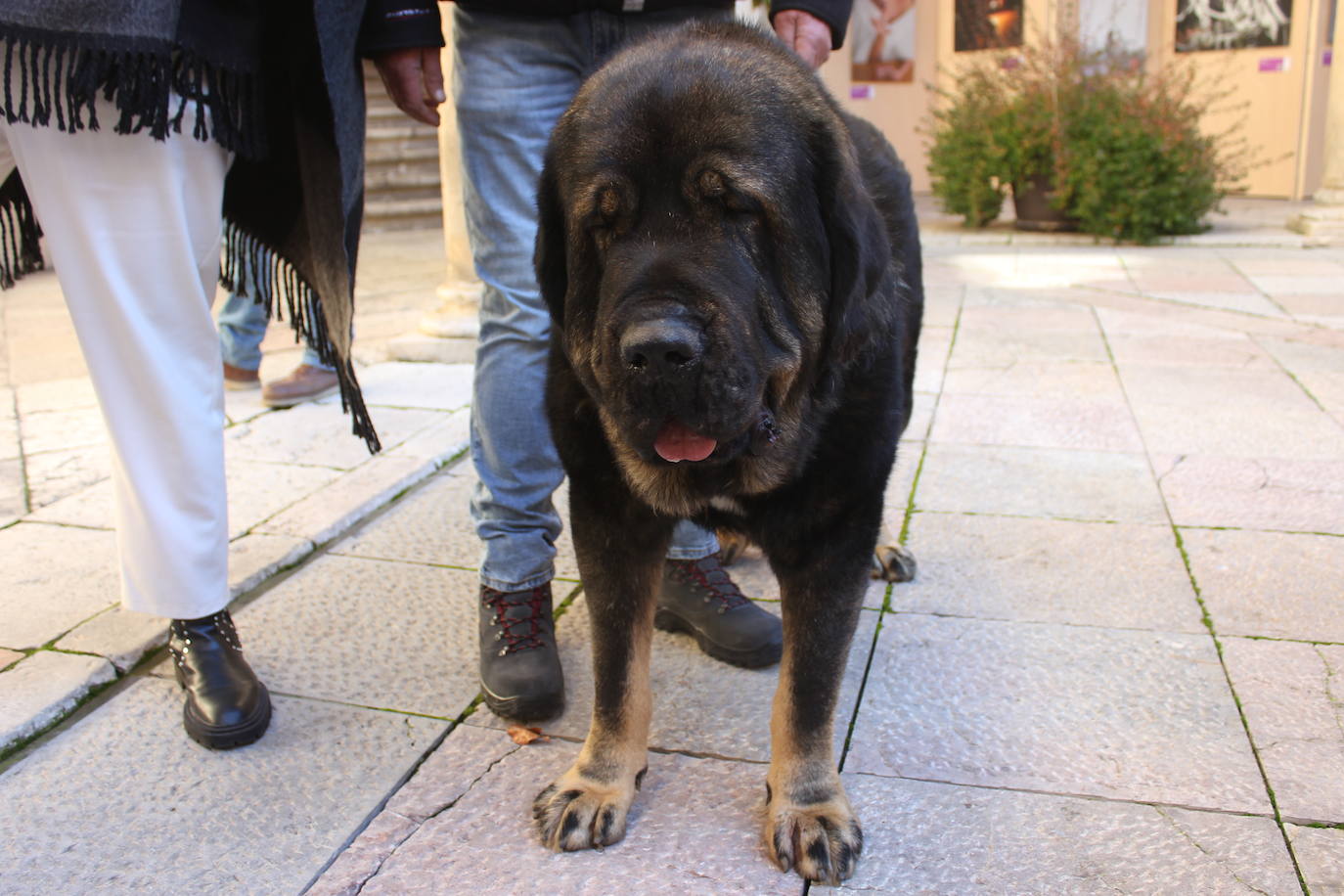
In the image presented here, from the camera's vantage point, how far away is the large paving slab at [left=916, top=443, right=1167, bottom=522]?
3576 millimetres

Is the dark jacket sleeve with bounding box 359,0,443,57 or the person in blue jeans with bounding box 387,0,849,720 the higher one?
the dark jacket sleeve with bounding box 359,0,443,57

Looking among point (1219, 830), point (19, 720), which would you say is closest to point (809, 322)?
point (1219, 830)

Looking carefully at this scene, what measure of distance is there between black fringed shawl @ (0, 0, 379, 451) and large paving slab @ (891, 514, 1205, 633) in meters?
1.64

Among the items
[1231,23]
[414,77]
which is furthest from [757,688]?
[1231,23]

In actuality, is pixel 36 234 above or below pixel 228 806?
above

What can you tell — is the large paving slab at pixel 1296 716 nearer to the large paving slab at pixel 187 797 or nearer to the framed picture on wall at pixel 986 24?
the large paving slab at pixel 187 797

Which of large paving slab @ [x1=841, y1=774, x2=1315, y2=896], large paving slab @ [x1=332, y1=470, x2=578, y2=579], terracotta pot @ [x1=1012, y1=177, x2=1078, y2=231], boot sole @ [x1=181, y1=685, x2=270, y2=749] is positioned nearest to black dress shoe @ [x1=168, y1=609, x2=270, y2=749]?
boot sole @ [x1=181, y1=685, x2=270, y2=749]

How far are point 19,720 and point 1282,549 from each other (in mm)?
3326

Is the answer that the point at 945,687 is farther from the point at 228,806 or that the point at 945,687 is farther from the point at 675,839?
the point at 228,806

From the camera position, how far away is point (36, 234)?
2420 mm

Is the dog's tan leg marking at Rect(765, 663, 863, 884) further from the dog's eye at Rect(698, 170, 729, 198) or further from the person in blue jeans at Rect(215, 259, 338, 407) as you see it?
the person in blue jeans at Rect(215, 259, 338, 407)

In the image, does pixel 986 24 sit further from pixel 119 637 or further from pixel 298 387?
pixel 119 637

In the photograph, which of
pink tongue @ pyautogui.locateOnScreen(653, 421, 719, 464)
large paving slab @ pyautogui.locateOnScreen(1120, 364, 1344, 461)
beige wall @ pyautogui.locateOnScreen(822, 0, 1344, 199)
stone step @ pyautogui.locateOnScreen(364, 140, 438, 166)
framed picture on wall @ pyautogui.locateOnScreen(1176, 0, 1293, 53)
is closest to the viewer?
pink tongue @ pyautogui.locateOnScreen(653, 421, 719, 464)

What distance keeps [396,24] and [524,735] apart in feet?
5.19
